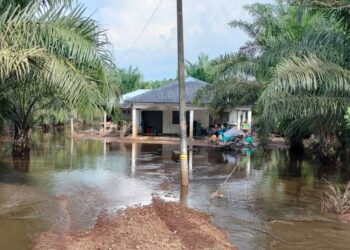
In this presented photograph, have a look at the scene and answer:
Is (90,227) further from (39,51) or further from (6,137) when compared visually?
(6,137)

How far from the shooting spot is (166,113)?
118 ft

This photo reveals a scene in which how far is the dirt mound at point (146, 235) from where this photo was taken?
6.37 meters

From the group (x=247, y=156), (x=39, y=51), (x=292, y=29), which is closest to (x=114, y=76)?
(x=39, y=51)

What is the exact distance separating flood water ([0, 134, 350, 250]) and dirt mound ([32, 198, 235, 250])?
38 centimetres

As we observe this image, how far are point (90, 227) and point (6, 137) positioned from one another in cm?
2273

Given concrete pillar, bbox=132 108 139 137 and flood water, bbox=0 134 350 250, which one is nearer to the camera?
flood water, bbox=0 134 350 250

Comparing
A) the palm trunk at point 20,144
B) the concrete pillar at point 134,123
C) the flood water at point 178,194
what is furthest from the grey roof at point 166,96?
the palm trunk at point 20,144

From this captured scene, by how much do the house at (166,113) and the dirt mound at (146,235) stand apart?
73.9ft

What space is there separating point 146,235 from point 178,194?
4.56 metres

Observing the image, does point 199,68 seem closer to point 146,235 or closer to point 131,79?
point 131,79

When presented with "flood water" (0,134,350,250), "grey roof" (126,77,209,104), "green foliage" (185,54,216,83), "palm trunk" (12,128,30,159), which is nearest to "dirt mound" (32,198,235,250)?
"flood water" (0,134,350,250)

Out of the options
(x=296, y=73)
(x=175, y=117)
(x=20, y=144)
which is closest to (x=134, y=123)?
(x=175, y=117)

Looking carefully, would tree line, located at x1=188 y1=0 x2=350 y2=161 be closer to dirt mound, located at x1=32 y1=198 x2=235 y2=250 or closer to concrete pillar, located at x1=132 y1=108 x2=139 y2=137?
dirt mound, located at x1=32 y1=198 x2=235 y2=250

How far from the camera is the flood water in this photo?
7816mm
